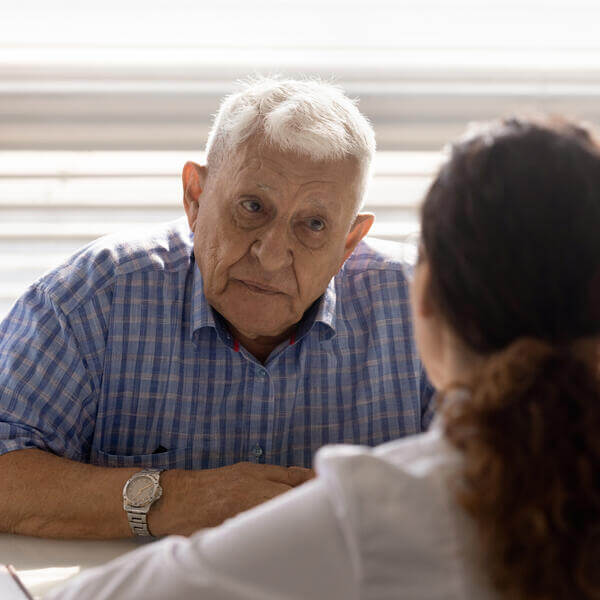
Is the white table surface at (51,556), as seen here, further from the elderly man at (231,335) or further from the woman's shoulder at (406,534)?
the woman's shoulder at (406,534)

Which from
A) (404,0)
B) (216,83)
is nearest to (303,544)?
(216,83)

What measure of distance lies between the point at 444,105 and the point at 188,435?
1306mm

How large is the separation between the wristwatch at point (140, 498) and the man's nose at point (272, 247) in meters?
0.45

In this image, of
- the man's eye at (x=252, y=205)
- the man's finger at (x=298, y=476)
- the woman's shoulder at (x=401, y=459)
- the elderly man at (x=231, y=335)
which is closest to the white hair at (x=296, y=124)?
the elderly man at (x=231, y=335)

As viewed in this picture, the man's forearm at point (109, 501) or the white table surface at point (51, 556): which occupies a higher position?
the man's forearm at point (109, 501)

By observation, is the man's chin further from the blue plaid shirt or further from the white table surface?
the white table surface

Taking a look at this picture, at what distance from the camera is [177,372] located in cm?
165

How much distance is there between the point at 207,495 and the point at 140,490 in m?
0.12

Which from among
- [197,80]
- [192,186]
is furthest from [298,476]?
[197,80]

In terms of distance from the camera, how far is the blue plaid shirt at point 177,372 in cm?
157

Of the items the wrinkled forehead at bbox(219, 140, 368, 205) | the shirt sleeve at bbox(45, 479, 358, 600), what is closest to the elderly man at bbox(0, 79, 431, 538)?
the wrinkled forehead at bbox(219, 140, 368, 205)

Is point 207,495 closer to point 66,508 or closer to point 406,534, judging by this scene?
point 66,508

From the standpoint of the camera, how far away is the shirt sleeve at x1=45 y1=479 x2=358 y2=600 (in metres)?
0.75

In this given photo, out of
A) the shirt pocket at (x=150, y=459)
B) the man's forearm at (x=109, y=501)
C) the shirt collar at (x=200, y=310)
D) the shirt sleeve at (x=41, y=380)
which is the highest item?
the shirt collar at (x=200, y=310)
